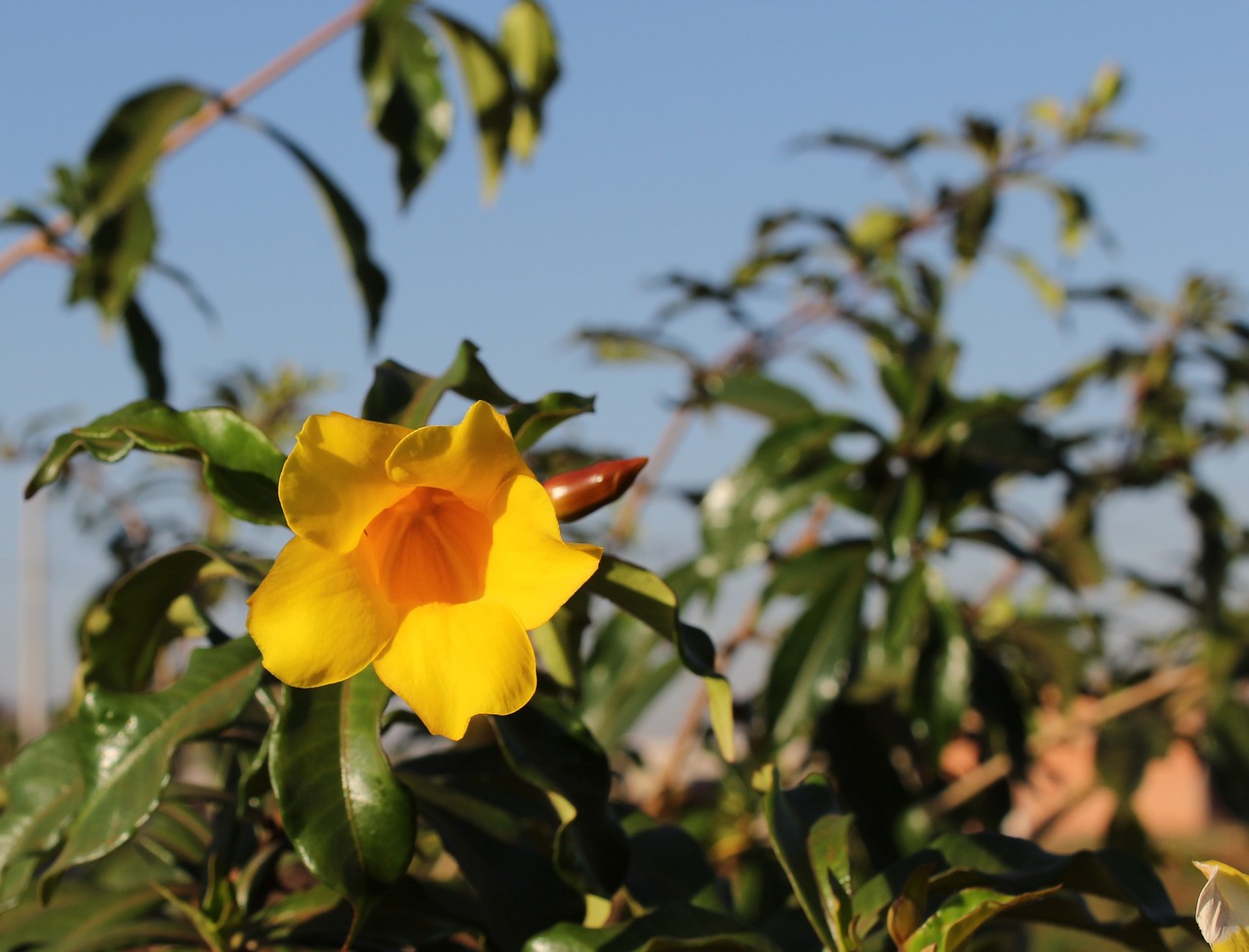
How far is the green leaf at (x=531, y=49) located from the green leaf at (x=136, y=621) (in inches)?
52.7

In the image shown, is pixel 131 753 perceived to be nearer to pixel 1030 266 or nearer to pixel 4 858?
pixel 4 858

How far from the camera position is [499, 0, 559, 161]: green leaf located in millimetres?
2098

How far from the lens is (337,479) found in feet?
2.26

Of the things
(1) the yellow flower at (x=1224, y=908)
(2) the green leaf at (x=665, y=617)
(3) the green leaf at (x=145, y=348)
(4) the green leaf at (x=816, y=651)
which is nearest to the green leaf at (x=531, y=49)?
(3) the green leaf at (x=145, y=348)

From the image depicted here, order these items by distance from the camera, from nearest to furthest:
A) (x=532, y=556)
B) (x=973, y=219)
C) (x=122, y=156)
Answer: (x=532, y=556) < (x=122, y=156) < (x=973, y=219)

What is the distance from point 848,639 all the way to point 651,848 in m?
0.85

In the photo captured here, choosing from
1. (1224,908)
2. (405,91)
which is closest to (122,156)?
(405,91)

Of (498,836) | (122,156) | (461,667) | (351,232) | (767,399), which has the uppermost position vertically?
(122,156)

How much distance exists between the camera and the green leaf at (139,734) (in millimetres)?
793

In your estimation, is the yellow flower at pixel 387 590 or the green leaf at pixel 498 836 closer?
the yellow flower at pixel 387 590

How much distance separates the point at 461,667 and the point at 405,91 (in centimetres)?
133

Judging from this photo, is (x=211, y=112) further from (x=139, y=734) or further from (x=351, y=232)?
(x=139, y=734)

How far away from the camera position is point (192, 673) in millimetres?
853

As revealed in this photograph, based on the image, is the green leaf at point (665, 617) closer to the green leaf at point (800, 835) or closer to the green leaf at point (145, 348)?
the green leaf at point (800, 835)
